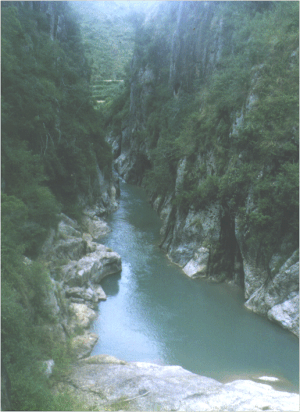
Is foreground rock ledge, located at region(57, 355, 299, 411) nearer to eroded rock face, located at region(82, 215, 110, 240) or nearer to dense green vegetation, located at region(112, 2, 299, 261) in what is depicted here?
dense green vegetation, located at region(112, 2, 299, 261)

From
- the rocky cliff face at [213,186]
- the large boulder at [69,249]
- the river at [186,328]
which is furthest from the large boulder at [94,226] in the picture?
the large boulder at [69,249]

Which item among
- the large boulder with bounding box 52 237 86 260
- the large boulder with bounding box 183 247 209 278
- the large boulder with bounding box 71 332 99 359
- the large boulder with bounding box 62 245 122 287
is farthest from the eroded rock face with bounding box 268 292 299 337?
the large boulder with bounding box 52 237 86 260

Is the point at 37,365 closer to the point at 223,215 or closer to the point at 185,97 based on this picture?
the point at 223,215

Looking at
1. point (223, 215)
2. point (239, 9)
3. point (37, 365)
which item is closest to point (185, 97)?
point (239, 9)

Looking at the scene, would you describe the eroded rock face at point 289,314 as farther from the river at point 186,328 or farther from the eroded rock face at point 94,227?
the eroded rock face at point 94,227

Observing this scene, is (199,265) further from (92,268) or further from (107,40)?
(107,40)
